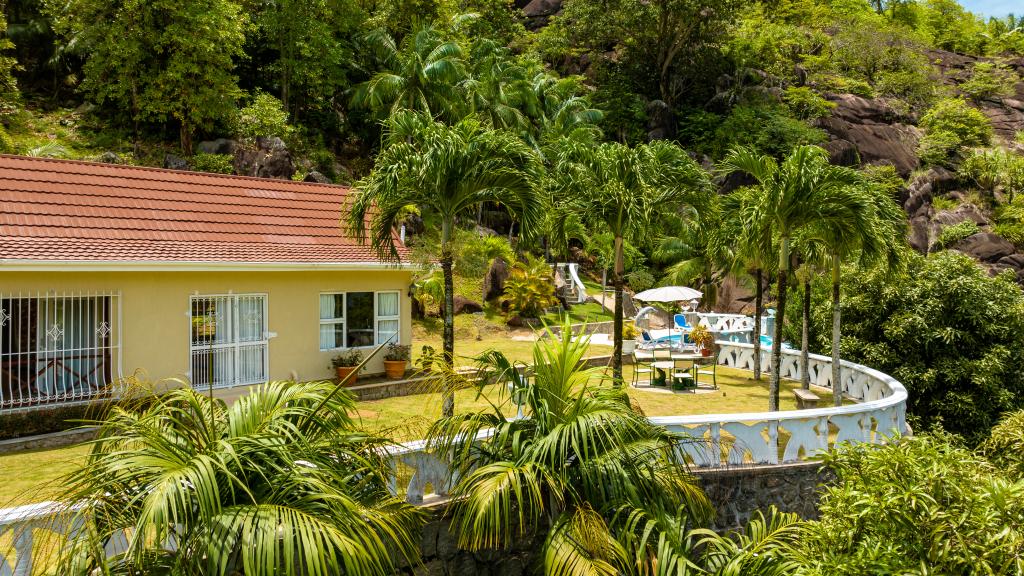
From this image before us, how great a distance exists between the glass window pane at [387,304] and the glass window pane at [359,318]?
0.21m

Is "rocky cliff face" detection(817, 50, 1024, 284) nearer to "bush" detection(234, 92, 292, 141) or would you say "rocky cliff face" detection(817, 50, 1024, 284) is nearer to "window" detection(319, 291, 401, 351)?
"bush" detection(234, 92, 292, 141)

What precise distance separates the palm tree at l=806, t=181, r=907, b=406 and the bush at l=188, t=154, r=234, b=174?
82.1ft

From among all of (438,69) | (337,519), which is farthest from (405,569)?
(438,69)

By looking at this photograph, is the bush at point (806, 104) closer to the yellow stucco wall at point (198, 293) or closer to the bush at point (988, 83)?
the bush at point (988, 83)

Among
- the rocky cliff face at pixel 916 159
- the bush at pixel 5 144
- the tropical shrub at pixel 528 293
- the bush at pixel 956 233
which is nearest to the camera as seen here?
the bush at pixel 5 144

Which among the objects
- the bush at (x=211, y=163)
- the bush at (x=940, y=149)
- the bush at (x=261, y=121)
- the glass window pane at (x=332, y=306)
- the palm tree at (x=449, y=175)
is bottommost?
the glass window pane at (x=332, y=306)

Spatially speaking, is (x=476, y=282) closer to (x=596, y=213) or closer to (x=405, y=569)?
(x=596, y=213)

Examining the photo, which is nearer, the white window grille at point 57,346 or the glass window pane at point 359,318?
the white window grille at point 57,346

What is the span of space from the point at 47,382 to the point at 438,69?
25.0m

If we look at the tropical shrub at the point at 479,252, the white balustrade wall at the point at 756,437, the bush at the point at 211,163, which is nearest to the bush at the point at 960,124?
the tropical shrub at the point at 479,252

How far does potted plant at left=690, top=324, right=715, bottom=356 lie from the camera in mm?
20859

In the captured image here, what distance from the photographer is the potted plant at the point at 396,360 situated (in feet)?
55.4

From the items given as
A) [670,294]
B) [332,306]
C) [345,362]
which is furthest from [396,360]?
[670,294]

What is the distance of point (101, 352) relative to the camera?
12.9 m
